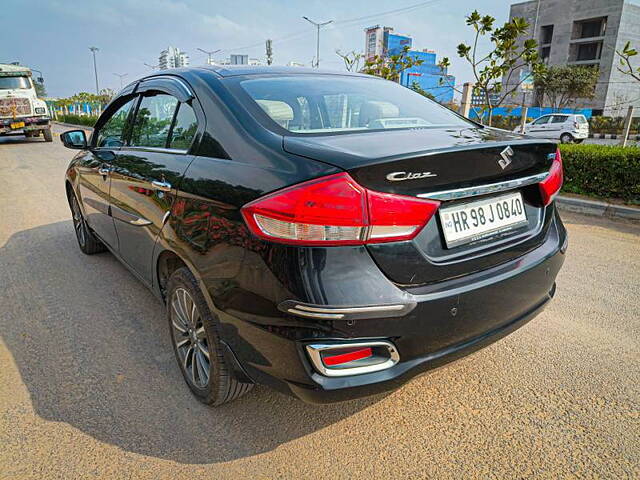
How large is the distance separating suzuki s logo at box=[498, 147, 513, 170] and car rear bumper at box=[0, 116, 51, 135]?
2049 centimetres

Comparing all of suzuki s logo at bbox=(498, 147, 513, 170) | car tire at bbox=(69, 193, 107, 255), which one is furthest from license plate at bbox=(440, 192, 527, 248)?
car tire at bbox=(69, 193, 107, 255)

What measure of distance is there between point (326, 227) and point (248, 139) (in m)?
0.59

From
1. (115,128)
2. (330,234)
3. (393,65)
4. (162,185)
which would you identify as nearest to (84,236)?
(115,128)

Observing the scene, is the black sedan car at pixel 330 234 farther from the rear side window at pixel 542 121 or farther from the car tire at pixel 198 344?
the rear side window at pixel 542 121

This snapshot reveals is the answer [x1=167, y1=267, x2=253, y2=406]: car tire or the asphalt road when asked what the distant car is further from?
[x1=167, y1=267, x2=253, y2=406]: car tire

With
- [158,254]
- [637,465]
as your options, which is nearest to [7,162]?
[158,254]

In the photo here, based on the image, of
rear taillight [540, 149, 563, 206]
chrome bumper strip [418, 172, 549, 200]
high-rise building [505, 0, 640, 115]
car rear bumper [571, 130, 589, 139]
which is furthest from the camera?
high-rise building [505, 0, 640, 115]

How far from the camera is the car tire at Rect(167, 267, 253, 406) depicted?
198 cm

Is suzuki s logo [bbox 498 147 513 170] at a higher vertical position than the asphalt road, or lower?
higher

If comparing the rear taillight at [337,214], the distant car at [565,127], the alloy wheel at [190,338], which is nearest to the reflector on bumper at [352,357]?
the rear taillight at [337,214]

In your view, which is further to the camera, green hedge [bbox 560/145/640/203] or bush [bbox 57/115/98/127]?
bush [bbox 57/115/98/127]

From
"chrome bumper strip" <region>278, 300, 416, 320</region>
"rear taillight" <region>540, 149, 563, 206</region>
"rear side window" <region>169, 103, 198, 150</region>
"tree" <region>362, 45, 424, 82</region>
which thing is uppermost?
"tree" <region>362, 45, 424, 82</region>

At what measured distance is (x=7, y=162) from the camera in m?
12.4

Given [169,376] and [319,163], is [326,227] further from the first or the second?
[169,376]
